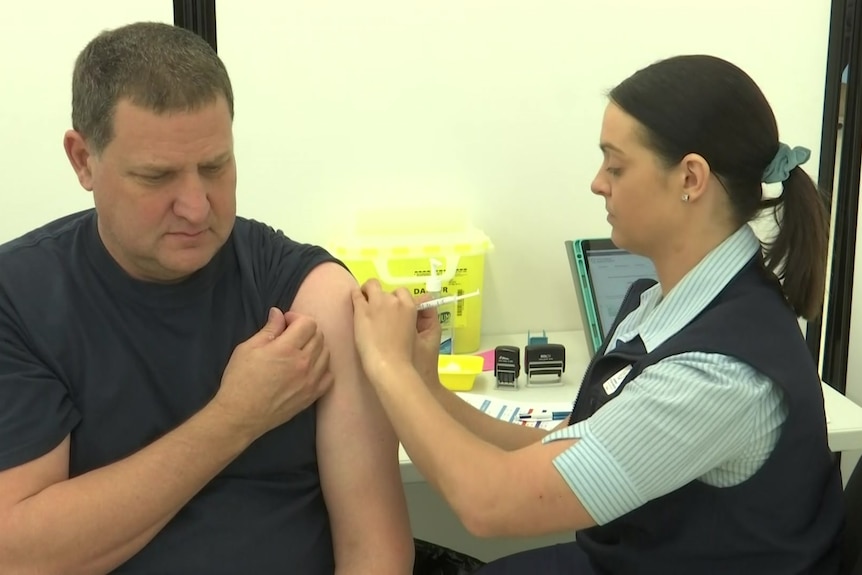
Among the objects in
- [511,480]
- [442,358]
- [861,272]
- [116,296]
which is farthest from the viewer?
→ [861,272]

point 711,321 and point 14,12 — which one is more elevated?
point 14,12

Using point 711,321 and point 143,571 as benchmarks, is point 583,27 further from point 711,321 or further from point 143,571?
point 143,571

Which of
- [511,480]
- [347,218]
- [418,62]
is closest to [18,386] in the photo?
[511,480]

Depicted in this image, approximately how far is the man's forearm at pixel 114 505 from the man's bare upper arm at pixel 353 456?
188 mm

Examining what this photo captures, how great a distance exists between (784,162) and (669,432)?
0.46 m

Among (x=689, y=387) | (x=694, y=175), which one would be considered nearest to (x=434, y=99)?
(x=694, y=175)

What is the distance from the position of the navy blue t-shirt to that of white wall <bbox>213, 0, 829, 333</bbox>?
2.75 feet

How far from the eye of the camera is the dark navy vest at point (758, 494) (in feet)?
3.91

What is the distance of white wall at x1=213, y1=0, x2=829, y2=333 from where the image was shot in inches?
86.4

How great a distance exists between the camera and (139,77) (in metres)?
1.23

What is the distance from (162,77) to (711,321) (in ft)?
2.77

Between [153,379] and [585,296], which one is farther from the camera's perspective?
[585,296]

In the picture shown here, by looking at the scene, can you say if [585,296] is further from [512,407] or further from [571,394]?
[512,407]

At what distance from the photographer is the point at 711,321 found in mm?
1220
